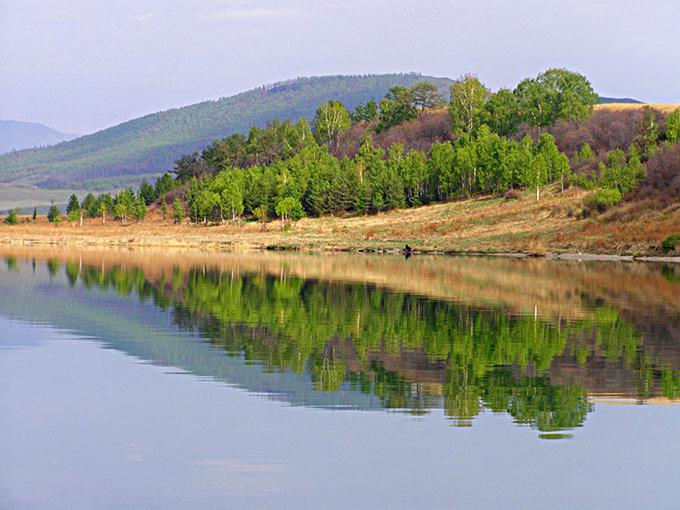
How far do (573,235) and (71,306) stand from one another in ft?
195

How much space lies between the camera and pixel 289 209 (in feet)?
426

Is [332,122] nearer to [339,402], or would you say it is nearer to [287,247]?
[287,247]

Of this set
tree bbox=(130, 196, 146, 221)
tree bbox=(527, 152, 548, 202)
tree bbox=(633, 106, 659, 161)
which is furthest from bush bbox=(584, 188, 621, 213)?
tree bbox=(130, 196, 146, 221)

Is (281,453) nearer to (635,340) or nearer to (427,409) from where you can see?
(427,409)

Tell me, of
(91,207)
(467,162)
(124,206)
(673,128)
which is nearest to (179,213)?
(124,206)

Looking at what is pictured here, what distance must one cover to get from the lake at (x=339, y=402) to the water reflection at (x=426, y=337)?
94 mm

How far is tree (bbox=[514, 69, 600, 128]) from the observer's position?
148m

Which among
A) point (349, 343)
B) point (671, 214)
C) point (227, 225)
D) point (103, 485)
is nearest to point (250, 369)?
point (349, 343)

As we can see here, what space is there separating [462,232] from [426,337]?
7460 cm

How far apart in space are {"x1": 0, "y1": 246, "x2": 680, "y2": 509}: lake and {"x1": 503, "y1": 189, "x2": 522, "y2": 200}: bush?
240 feet

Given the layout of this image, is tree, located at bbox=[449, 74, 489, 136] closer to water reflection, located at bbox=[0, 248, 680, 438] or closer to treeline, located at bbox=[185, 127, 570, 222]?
treeline, located at bbox=[185, 127, 570, 222]

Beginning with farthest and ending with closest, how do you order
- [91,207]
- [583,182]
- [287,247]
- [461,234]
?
1. [91,207]
2. [583,182]
3. [461,234]
4. [287,247]

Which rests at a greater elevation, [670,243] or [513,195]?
[513,195]

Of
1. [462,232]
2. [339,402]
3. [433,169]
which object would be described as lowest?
[339,402]
